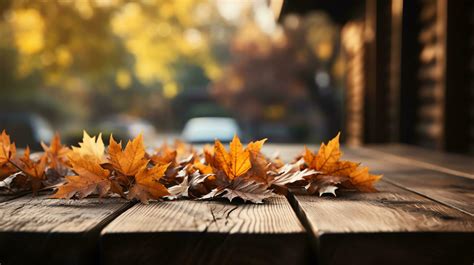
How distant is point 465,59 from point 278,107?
24.5m

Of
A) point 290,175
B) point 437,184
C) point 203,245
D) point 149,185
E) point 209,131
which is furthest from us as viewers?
point 209,131

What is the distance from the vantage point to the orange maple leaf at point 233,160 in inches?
52.0

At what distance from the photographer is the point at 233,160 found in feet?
4.37

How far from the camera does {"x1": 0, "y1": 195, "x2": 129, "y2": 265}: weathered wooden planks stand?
87cm

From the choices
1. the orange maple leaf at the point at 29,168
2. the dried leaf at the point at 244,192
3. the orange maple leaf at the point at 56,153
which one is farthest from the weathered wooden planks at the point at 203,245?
the orange maple leaf at the point at 56,153

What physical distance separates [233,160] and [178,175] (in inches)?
10.7

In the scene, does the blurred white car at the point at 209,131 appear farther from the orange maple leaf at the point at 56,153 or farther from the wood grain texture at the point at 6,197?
the wood grain texture at the point at 6,197

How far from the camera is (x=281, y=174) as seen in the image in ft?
5.12

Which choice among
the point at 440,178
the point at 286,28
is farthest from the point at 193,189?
the point at 286,28

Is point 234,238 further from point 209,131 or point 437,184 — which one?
point 209,131

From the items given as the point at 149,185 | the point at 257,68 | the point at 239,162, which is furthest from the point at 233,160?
the point at 257,68

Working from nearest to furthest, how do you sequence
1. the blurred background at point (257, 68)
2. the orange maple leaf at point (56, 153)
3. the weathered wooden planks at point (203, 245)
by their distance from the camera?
the weathered wooden planks at point (203, 245)
the orange maple leaf at point (56, 153)
the blurred background at point (257, 68)

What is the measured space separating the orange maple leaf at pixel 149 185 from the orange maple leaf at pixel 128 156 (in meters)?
0.03

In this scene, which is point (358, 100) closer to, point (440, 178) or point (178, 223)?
point (440, 178)
